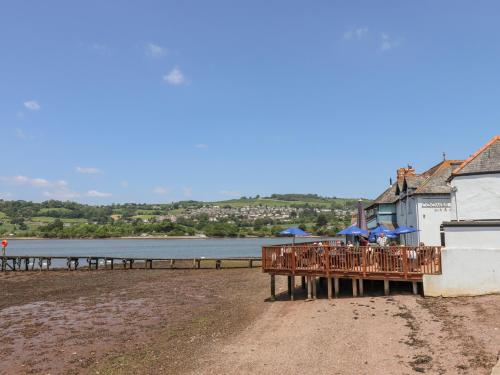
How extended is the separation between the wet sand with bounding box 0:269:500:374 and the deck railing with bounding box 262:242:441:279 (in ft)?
4.13

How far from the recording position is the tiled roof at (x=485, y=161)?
21156 millimetres

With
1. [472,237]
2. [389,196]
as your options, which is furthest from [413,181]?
[472,237]

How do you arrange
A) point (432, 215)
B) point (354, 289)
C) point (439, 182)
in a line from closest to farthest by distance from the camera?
1. point (354, 289)
2. point (432, 215)
3. point (439, 182)

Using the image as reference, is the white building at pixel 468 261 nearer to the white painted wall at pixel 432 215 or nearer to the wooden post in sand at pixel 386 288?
the wooden post in sand at pixel 386 288

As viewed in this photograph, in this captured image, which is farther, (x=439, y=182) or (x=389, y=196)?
(x=389, y=196)

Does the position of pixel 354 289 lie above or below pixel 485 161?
below

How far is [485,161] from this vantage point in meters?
21.6

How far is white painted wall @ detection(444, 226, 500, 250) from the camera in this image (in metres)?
17.7

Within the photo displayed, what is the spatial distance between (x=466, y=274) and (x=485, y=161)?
6742 millimetres

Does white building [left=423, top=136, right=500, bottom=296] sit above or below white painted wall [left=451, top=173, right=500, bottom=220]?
below

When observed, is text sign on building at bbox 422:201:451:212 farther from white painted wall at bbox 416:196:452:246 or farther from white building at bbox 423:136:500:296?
white building at bbox 423:136:500:296

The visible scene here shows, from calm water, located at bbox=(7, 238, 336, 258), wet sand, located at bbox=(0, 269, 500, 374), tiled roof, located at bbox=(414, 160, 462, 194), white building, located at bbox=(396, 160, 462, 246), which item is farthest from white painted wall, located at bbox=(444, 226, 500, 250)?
calm water, located at bbox=(7, 238, 336, 258)

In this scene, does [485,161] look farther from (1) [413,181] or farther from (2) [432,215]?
(1) [413,181]

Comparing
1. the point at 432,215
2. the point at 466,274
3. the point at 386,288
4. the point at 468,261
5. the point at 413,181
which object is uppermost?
the point at 413,181
